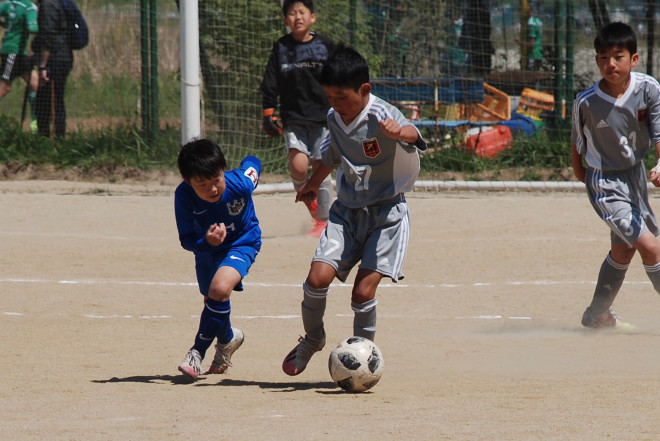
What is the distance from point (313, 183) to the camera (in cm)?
554

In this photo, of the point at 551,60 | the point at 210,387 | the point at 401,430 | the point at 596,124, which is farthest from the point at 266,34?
the point at 401,430

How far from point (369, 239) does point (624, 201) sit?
177 centimetres

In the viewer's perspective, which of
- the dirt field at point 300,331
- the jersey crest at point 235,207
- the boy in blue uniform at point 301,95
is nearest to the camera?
the dirt field at point 300,331

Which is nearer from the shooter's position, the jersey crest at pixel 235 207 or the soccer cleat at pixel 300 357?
the soccer cleat at pixel 300 357

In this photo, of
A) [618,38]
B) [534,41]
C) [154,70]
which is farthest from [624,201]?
[154,70]

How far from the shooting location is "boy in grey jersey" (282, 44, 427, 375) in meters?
5.20

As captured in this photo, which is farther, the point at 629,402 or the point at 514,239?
the point at 514,239

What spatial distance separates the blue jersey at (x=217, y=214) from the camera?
17.8ft

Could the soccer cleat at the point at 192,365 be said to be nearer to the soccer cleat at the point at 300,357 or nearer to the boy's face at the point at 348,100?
the soccer cleat at the point at 300,357

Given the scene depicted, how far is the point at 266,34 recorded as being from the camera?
41.7 ft

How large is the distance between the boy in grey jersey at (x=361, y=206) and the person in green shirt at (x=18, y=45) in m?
8.71

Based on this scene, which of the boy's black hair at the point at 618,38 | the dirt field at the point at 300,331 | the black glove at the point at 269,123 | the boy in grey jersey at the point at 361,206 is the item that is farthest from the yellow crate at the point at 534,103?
the boy in grey jersey at the point at 361,206

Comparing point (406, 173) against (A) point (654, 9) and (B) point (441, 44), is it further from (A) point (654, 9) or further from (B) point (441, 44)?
(A) point (654, 9)

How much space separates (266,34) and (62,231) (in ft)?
13.2
